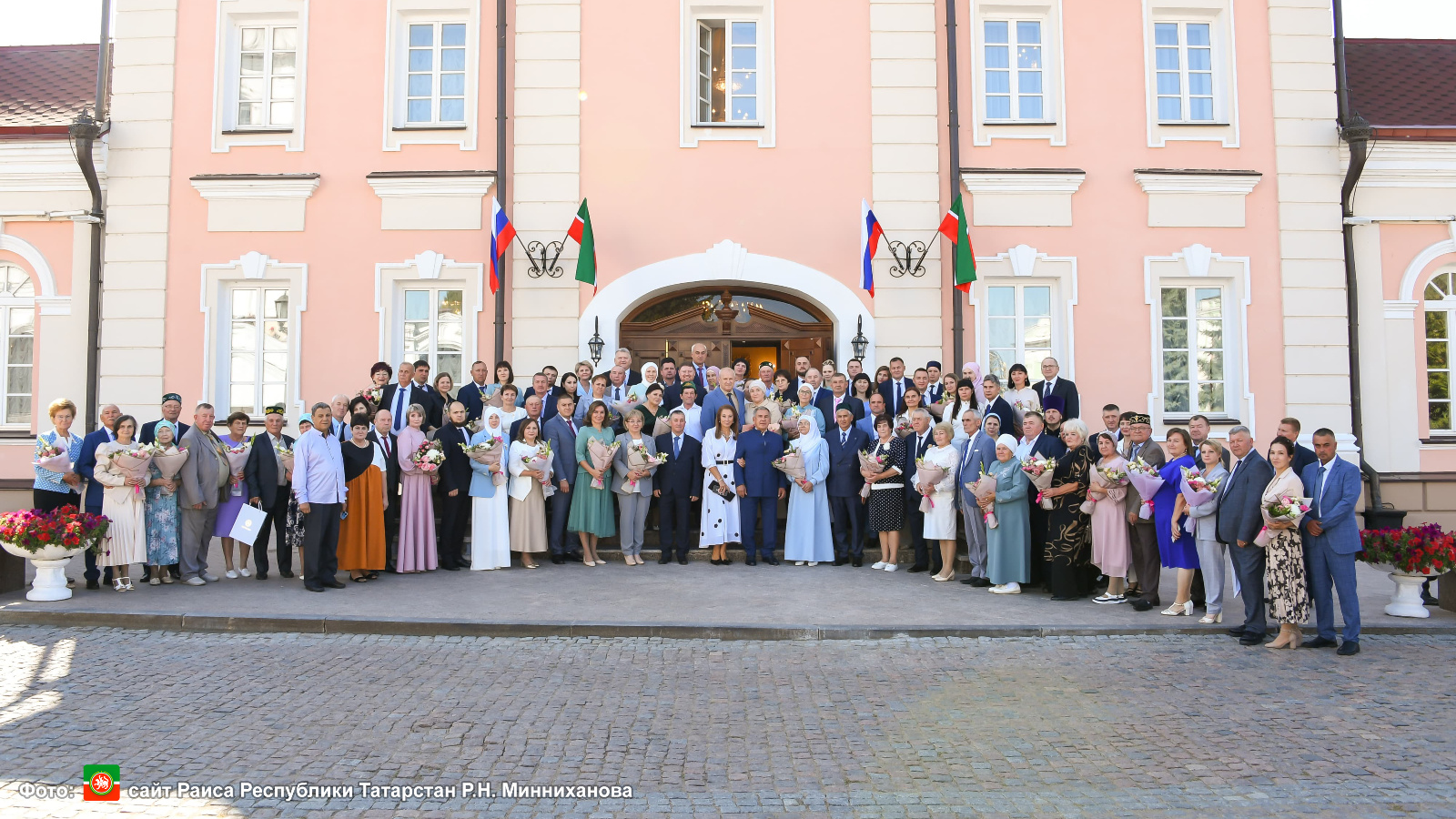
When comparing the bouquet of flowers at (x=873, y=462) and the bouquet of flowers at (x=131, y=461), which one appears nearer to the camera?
the bouquet of flowers at (x=131, y=461)

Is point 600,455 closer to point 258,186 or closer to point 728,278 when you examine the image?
point 728,278

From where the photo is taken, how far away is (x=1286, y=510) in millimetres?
7418

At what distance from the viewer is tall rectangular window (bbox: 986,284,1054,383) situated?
521 inches

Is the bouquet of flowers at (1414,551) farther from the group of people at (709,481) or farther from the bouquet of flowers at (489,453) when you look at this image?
the bouquet of flowers at (489,453)

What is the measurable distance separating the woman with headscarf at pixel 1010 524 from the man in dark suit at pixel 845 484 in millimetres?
1694

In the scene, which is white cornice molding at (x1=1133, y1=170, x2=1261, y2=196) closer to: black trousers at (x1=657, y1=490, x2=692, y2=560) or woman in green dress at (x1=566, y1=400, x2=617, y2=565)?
black trousers at (x1=657, y1=490, x2=692, y2=560)

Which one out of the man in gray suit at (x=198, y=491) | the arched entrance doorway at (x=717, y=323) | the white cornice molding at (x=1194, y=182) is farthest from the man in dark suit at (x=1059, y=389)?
the man in gray suit at (x=198, y=491)

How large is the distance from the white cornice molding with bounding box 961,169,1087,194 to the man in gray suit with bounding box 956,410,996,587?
172 inches

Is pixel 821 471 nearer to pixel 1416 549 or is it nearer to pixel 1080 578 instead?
pixel 1080 578

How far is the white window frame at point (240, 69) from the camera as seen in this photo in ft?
44.0

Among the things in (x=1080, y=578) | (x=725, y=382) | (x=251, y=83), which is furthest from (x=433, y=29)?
(x=1080, y=578)

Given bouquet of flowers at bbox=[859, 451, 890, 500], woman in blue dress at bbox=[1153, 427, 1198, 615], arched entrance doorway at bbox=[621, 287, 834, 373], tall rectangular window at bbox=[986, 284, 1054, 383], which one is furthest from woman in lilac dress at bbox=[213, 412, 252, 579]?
tall rectangular window at bbox=[986, 284, 1054, 383]

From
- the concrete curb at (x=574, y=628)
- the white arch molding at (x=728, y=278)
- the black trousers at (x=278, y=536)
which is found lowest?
the concrete curb at (x=574, y=628)

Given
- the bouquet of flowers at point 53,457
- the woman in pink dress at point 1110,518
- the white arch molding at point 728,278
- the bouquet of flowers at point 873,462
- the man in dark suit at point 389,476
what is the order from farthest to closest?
the white arch molding at point 728,278 < the bouquet of flowers at point 873,462 < the man in dark suit at point 389,476 < the bouquet of flowers at point 53,457 < the woman in pink dress at point 1110,518
